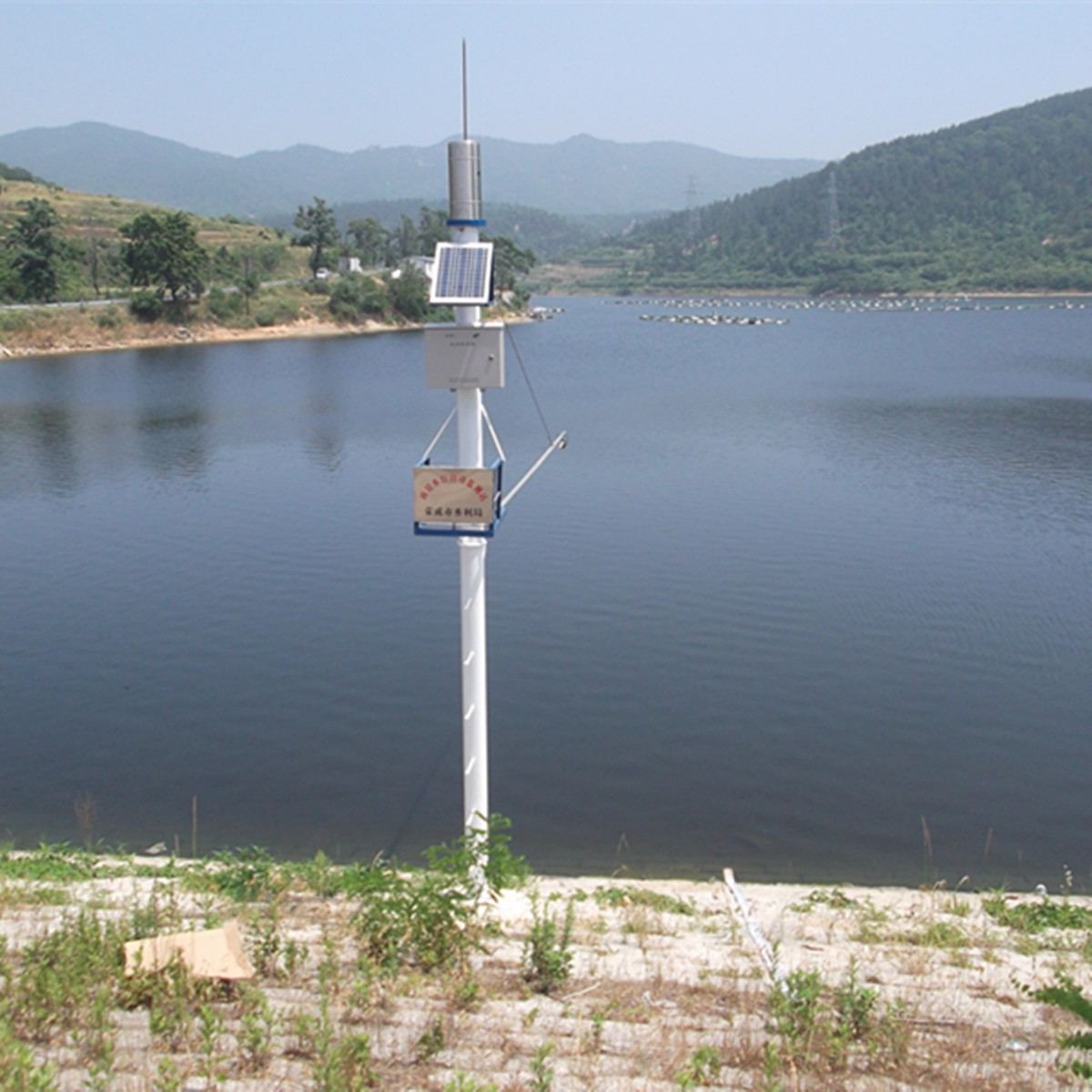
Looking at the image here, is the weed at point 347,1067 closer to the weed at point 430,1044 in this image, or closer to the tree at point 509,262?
the weed at point 430,1044

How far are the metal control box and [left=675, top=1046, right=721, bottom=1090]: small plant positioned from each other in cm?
383

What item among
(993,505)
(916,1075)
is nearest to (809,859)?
(916,1075)

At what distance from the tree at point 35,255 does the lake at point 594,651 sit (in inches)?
1541

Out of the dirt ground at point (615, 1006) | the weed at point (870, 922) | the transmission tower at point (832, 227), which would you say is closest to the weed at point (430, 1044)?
the dirt ground at point (615, 1006)

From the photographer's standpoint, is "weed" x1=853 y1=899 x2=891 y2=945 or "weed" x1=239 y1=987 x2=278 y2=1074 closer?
"weed" x1=239 y1=987 x2=278 y2=1074

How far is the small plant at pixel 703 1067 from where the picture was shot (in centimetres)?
499

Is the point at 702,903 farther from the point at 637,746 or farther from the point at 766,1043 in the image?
the point at 637,746

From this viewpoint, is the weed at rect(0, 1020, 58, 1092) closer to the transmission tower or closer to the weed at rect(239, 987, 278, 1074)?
the weed at rect(239, 987, 278, 1074)

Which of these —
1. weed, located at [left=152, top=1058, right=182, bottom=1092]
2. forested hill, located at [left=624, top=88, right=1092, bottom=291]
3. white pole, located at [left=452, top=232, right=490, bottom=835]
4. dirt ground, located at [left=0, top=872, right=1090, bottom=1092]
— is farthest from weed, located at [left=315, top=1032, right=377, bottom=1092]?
forested hill, located at [left=624, top=88, right=1092, bottom=291]

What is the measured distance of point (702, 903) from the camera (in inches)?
318

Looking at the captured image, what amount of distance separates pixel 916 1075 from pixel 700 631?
1054 cm

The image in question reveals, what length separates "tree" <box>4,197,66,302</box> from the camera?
2650 inches

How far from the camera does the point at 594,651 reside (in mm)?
14922

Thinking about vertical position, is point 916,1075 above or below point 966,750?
above
